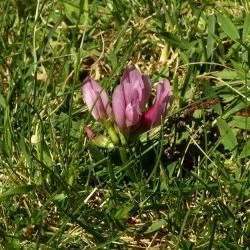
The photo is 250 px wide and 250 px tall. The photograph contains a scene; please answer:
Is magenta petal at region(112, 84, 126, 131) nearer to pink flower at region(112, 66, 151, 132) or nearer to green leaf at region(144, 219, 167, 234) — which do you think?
pink flower at region(112, 66, 151, 132)

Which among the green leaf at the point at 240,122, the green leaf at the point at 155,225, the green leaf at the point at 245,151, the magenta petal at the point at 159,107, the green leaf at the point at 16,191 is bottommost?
the green leaf at the point at 155,225

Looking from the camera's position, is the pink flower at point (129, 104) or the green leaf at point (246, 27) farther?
the green leaf at point (246, 27)

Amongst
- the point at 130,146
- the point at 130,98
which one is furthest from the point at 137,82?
the point at 130,146

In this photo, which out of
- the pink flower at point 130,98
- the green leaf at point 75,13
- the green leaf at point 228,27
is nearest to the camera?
the pink flower at point 130,98

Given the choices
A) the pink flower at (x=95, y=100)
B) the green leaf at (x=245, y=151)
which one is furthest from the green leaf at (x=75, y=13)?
the green leaf at (x=245, y=151)

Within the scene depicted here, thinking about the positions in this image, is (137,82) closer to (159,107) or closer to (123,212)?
(159,107)

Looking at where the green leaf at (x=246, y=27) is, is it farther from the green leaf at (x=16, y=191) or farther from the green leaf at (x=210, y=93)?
the green leaf at (x=16, y=191)
